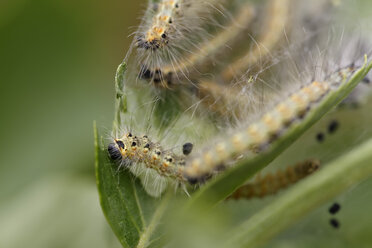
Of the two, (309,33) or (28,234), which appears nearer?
(309,33)

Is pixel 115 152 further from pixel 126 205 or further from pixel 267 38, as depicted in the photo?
pixel 267 38

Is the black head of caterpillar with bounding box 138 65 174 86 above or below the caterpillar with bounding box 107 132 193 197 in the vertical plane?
above

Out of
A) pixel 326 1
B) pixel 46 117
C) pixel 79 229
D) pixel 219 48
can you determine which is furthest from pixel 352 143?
pixel 46 117

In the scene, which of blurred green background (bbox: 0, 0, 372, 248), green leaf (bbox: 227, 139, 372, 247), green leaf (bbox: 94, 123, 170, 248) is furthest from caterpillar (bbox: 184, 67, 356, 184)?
blurred green background (bbox: 0, 0, 372, 248)

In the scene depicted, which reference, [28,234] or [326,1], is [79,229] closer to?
[28,234]

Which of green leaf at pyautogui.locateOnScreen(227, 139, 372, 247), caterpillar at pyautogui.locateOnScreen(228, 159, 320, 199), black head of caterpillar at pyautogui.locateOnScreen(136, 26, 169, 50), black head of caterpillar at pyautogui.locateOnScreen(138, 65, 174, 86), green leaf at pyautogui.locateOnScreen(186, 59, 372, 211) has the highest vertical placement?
black head of caterpillar at pyautogui.locateOnScreen(136, 26, 169, 50)

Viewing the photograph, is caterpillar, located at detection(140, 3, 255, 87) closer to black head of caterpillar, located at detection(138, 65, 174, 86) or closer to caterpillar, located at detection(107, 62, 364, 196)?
black head of caterpillar, located at detection(138, 65, 174, 86)

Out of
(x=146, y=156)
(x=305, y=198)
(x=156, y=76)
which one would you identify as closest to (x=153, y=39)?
(x=156, y=76)
